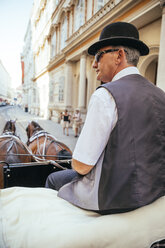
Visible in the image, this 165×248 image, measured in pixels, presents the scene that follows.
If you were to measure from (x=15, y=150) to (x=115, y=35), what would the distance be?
8.21ft

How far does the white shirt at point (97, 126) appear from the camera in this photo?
111 centimetres

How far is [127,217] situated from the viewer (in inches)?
45.9

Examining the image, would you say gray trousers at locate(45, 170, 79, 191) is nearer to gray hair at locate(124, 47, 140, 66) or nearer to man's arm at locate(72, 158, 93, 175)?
man's arm at locate(72, 158, 93, 175)

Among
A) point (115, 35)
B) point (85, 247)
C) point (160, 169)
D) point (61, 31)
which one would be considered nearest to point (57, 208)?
point (85, 247)

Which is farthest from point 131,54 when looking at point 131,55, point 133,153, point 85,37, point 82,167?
point 85,37

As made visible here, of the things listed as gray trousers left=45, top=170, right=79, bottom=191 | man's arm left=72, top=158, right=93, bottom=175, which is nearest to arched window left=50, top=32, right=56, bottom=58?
gray trousers left=45, top=170, right=79, bottom=191

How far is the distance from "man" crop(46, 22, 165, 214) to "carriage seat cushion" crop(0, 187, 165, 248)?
0.09m

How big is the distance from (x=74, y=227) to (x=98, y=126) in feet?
2.12

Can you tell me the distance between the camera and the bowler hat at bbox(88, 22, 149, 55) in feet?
4.34

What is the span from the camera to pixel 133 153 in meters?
1.11

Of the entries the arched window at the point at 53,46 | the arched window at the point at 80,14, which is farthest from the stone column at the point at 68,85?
the arched window at the point at 53,46

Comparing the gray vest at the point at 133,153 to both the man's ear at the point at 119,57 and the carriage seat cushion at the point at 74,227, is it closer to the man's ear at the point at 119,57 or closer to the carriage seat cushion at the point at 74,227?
the carriage seat cushion at the point at 74,227

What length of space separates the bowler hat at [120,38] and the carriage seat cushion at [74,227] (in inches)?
45.8

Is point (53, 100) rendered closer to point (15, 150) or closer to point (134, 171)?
point (15, 150)
